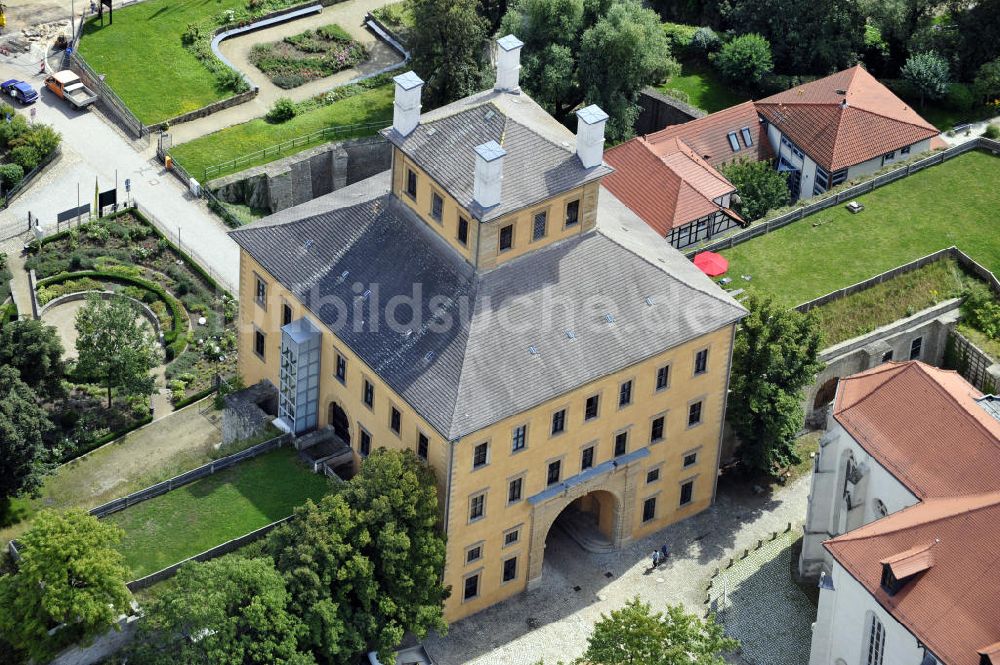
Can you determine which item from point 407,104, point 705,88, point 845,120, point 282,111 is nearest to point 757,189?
point 845,120

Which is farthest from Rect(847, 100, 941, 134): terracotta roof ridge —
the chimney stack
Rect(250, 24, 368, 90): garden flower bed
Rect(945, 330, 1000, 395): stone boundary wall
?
the chimney stack

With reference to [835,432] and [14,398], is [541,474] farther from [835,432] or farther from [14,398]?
[14,398]

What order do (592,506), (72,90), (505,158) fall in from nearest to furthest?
1. (505,158)
2. (592,506)
3. (72,90)

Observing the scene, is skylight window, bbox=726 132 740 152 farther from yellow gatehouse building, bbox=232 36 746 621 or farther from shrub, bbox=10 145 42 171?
shrub, bbox=10 145 42 171

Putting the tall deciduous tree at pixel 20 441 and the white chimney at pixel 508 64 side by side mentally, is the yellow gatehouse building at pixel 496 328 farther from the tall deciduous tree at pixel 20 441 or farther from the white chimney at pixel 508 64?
the tall deciduous tree at pixel 20 441

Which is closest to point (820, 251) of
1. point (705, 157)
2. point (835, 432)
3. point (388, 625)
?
point (705, 157)

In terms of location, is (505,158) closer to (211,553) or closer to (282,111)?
(211,553)
